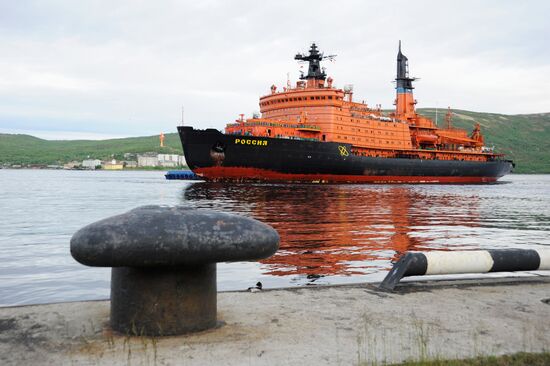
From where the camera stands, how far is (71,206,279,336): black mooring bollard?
3.70m

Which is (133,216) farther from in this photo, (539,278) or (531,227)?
(531,227)

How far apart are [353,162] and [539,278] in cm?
4368

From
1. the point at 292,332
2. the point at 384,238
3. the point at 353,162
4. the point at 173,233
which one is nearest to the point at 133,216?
the point at 173,233

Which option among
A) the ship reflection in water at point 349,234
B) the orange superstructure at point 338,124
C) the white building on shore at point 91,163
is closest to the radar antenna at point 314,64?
the orange superstructure at point 338,124

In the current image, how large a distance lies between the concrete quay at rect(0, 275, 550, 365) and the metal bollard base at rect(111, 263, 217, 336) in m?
→ 0.12

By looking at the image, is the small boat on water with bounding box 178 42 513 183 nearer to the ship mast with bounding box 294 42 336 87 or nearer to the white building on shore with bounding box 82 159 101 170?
the ship mast with bounding box 294 42 336 87

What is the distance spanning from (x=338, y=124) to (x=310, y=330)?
4739 centimetres

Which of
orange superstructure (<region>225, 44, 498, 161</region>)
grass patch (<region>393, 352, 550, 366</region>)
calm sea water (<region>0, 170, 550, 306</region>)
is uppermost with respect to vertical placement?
orange superstructure (<region>225, 44, 498, 161</region>)

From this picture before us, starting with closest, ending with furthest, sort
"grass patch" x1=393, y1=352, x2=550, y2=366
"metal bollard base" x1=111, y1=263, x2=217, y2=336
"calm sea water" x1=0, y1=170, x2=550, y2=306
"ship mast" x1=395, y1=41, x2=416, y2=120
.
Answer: "grass patch" x1=393, y1=352, x2=550, y2=366 < "metal bollard base" x1=111, y1=263, x2=217, y2=336 < "calm sea water" x1=0, y1=170, x2=550, y2=306 < "ship mast" x1=395, y1=41, x2=416, y2=120

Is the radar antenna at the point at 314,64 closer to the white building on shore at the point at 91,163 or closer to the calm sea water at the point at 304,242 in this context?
the calm sea water at the point at 304,242

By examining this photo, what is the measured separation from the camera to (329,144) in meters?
46.8

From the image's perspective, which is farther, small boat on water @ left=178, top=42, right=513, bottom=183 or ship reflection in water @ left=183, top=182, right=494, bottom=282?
small boat on water @ left=178, top=42, right=513, bottom=183

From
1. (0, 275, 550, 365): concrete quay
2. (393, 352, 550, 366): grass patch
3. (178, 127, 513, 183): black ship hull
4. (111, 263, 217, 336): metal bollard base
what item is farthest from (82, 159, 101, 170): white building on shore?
(393, 352, 550, 366): grass patch

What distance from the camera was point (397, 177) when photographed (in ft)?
180
